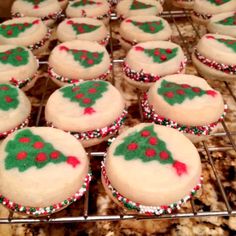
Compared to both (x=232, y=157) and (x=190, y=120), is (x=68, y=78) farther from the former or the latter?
(x=232, y=157)

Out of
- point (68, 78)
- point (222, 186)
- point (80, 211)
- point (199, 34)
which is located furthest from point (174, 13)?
point (80, 211)

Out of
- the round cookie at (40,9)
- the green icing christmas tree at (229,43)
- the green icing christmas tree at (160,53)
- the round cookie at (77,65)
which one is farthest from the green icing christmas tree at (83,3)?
the green icing christmas tree at (229,43)

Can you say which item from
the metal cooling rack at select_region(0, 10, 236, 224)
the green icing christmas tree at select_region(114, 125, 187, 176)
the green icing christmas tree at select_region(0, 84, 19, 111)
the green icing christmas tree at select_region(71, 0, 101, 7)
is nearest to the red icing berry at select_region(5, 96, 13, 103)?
the green icing christmas tree at select_region(0, 84, 19, 111)

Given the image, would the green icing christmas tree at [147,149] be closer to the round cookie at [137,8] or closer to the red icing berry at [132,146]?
the red icing berry at [132,146]

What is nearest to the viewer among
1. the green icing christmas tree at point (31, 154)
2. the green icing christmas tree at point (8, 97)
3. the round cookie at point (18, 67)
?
the green icing christmas tree at point (31, 154)

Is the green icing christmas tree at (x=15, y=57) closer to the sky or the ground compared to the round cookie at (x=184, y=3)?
closer to the ground

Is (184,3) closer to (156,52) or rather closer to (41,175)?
(156,52)

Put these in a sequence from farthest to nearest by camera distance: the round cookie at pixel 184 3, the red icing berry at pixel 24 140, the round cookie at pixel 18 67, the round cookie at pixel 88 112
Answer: the round cookie at pixel 184 3 → the round cookie at pixel 18 67 → the round cookie at pixel 88 112 → the red icing berry at pixel 24 140
